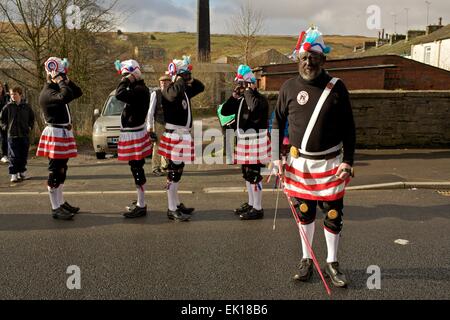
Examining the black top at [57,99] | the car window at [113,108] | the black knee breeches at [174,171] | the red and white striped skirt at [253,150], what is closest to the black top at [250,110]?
the red and white striped skirt at [253,150]

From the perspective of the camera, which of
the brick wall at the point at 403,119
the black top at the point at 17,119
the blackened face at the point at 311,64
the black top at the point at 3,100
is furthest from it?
the brick wall at the point at 403,119

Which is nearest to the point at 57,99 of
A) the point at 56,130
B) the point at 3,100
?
the point at 56,130

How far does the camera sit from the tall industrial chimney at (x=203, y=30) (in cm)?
4006

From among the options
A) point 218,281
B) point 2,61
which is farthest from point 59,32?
point 218,281

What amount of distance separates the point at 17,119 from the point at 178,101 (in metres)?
4.98

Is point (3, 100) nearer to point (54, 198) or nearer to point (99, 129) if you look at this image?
point (99, 129)

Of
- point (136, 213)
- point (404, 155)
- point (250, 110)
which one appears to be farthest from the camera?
point (404, 155)

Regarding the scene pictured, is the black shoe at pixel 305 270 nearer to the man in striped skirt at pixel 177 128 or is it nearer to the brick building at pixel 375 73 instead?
the man in striped skirt at pixel 177 128

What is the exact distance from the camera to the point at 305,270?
4121mm

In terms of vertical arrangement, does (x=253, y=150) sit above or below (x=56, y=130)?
below

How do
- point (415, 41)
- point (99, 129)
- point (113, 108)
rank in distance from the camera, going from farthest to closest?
point (415, 41) < point (113, 108) < point (99, 129)

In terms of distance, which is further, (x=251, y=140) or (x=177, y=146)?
(x=251, y=140)

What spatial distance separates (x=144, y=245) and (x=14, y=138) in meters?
5.52

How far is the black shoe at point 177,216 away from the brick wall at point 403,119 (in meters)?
6.89
